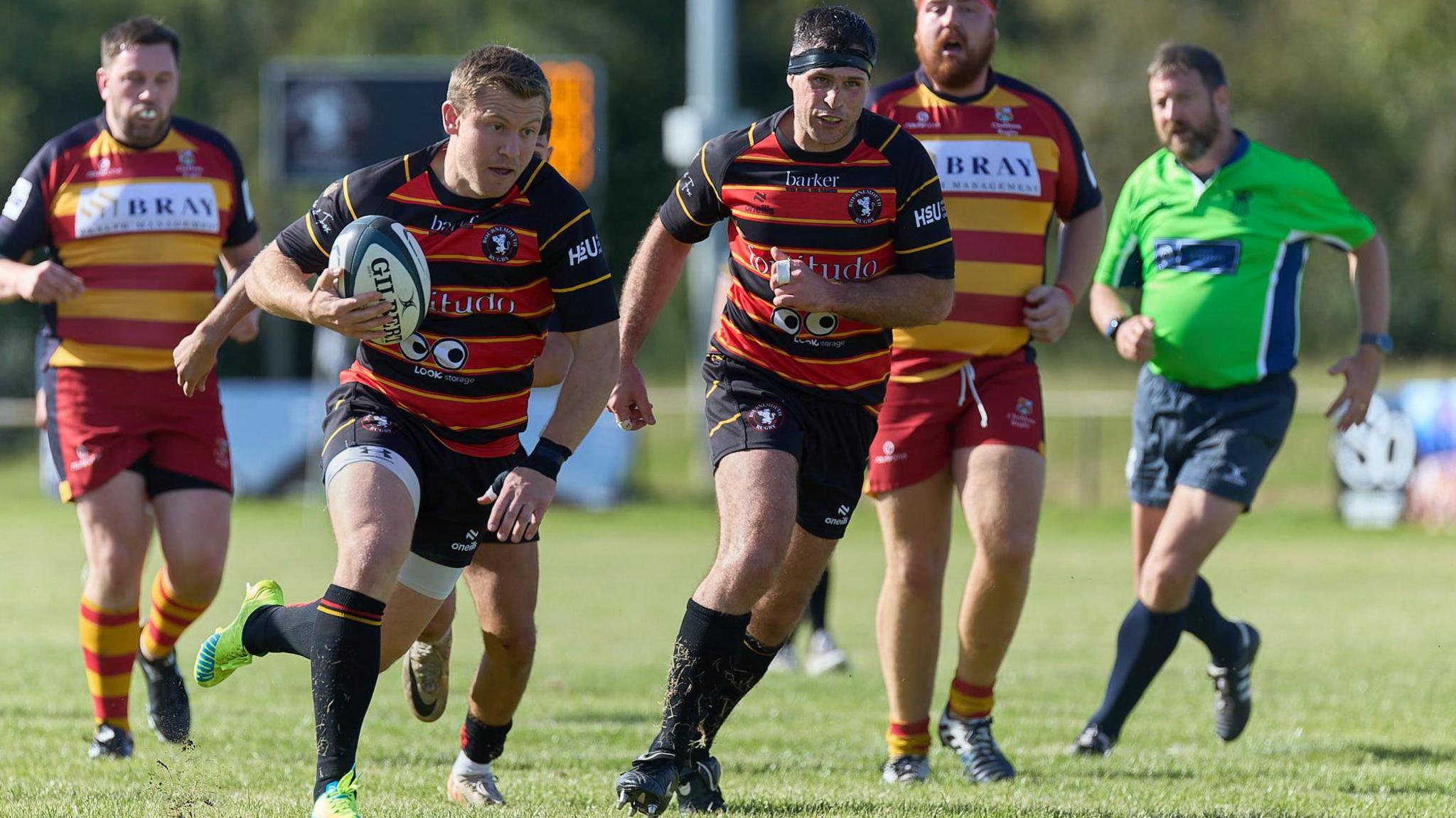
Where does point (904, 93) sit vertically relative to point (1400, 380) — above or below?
above

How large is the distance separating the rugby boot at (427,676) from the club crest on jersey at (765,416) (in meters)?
1.22

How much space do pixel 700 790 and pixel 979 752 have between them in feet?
4.07

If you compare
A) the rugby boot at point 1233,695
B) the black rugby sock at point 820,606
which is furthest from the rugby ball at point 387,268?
the black rugby sock at point 820,606

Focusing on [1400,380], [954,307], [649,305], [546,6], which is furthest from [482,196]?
[546,6]

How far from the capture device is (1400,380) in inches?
1014

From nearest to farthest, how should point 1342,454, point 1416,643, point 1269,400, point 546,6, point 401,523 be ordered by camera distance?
point 401,523, point 1269,400, point 1416,643, point 1342,454, point 546,6

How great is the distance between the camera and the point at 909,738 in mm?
5922

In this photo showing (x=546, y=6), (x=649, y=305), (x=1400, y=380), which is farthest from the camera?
(x=546, y=6)

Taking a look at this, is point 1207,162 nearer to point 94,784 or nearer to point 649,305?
point 649,305

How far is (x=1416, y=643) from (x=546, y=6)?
32716 mm

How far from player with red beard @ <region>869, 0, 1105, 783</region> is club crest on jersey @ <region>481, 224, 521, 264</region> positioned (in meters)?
1.71

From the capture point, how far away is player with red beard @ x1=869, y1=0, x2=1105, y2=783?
233 inches

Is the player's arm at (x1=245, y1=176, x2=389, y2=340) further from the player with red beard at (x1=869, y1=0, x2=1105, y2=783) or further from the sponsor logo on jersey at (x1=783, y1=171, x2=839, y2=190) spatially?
the player with red beard at (x1=869, y1=0, x2=1105, y2=783)

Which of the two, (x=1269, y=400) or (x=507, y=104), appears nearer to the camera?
(x=507, y=104)
